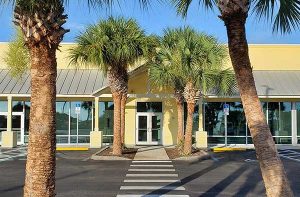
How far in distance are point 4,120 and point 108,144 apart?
23.5ft

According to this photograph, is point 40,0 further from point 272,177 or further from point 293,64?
point 293,64

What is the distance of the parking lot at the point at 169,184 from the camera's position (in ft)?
41.9

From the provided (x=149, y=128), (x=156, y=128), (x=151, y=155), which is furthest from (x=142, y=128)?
(x=151, y=155)

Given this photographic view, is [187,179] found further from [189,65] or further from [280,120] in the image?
[280,120]

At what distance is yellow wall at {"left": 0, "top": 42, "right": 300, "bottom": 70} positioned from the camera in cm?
3288

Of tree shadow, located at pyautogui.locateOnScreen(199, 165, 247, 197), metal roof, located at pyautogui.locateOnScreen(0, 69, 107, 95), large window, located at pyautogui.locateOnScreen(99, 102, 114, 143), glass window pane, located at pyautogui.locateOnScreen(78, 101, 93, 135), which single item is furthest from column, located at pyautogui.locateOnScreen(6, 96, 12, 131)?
tree shadow, located at pyautogui.locateOnScreen(199, 165, 247, 197)

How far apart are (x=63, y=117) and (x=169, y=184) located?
18750mm

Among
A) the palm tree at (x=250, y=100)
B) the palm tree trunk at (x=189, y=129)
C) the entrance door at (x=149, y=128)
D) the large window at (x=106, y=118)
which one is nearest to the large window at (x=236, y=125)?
the entrance door at (x=149, y=128)

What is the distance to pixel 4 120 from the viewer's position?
103 feet

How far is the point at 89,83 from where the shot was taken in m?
30.9

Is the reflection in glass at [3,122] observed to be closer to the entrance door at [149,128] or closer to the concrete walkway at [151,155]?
the entrance door at [149,128]

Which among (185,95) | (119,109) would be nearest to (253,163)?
(185,95)

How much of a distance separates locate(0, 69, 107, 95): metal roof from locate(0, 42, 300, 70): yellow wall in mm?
1394

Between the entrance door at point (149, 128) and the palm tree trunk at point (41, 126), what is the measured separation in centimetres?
2555
